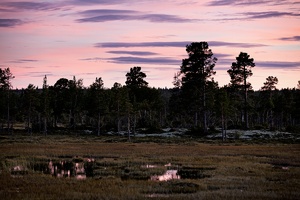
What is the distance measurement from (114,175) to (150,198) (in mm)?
9357

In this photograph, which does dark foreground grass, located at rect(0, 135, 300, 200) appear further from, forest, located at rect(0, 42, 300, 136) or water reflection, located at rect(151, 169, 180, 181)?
forest, located at rect(0, 42, 300, 136)

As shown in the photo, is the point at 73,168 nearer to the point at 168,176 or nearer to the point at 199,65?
the point at 168,176

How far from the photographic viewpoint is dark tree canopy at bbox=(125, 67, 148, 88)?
122 m

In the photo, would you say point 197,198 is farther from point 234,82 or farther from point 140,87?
point 140,87

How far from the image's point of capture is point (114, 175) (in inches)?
1157

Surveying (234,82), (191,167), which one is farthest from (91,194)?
(234,82)

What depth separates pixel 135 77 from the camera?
122 m

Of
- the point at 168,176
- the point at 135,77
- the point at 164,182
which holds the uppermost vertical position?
the point at 135,77

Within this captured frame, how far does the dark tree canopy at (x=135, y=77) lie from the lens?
399 ft

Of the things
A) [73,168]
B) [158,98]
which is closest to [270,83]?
[158,98]

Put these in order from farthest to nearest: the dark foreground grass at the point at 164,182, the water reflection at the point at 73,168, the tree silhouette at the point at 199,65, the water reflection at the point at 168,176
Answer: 1. the tree silhouette at the point at 199,65
2. the water reflection at the point at 73,168
3. the water reflection at the point at 168,176
4. the dark foreground grass at the point at 164,182

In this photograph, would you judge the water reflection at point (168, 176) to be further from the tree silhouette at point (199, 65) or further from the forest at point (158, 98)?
the tree silhouette at point (199, 65)

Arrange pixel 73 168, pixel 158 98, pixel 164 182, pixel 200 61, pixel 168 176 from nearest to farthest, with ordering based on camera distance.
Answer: pixel 164 182 < pixel 168 176 < pixel 73 168 < pixel 200 61 < pixel 158 98

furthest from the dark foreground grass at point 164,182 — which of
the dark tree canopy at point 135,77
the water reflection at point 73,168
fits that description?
the dark tree canopy at point 135,77
